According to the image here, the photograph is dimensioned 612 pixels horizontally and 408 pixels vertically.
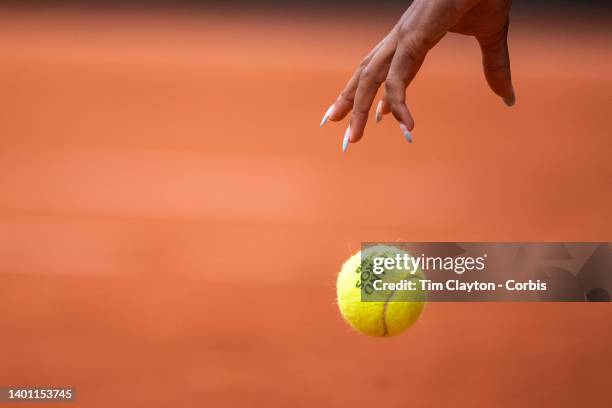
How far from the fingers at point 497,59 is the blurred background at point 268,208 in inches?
56.6

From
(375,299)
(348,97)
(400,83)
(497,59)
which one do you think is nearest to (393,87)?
(400,83)

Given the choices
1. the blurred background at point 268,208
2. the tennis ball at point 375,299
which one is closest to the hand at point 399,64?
the tennis ball at point 375,299

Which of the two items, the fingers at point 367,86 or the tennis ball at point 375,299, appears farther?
the tennis ball at point 375,299

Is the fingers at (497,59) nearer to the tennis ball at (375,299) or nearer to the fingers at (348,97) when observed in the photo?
the fingers at (348,97)

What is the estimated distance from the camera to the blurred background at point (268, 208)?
3189mm

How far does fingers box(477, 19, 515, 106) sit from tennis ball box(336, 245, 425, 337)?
2.07 feet

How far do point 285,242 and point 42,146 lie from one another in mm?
2474

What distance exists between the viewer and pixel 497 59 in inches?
85.4

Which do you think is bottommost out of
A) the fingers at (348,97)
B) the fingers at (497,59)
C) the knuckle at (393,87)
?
the knuckle at (393,87)

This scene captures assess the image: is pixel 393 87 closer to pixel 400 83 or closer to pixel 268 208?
pixel 400 83

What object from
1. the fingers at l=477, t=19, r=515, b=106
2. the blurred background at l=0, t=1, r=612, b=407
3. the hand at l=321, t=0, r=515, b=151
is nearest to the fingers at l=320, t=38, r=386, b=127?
the hand at l=321, t=0, r=515, b=151

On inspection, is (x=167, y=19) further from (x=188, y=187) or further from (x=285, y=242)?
(x=285, y=242)

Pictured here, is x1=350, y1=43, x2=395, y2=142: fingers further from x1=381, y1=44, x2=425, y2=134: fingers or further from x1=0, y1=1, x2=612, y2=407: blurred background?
x1=0, y1=1, x2=612, y2=407: blurred background

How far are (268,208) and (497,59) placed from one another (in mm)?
2733
